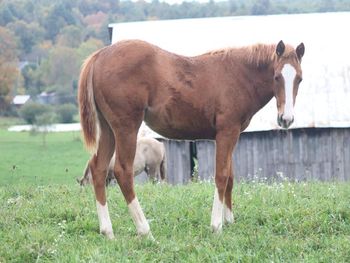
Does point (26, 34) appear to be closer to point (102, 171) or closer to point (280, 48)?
point (102, 171)

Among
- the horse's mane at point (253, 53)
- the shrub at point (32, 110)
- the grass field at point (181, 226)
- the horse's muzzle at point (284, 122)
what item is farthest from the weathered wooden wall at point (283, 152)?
the shrub at point (32, 110)

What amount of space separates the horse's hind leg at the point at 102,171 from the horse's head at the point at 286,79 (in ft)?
5.56

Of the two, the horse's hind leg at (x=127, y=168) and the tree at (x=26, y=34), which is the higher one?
the horse's hind leg at (x=127, y=168)

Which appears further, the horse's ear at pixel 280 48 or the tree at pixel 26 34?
the tree at pixel 26 34

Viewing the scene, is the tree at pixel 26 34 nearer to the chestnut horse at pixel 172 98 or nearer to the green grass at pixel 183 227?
the green grass at pixel 183 227

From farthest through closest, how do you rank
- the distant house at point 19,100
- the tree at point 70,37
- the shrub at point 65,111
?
the tree at point 70,37, the distant house at point 19,100, the shrub at point 65,111

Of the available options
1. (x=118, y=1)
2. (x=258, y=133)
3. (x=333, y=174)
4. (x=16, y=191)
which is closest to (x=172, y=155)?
(x=258, y=133)

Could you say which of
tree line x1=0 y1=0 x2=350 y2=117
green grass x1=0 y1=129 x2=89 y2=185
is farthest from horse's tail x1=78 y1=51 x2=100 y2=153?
tree line x1=0 y1=0 x2=350 y2=117

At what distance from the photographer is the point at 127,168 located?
691 cm

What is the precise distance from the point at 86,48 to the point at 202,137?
66076 mm

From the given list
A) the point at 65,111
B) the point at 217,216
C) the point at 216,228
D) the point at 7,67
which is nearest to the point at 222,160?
the point at 217,216

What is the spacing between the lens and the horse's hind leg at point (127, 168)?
685cm

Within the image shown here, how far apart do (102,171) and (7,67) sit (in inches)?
2028

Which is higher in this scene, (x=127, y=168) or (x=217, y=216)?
(x=127, y=168)
